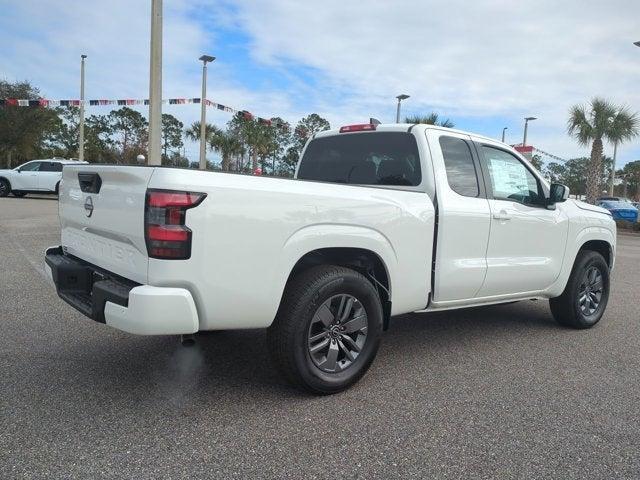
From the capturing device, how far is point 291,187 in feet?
10.2

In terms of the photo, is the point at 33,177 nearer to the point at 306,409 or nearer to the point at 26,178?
the point at 26,178

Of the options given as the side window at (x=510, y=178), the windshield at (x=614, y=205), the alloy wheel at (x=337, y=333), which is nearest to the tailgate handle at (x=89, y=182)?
the alloy wheel at (x=337, y=333)

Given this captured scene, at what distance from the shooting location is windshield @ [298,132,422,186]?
4.24 m

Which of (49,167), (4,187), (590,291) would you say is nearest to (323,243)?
(590,291)

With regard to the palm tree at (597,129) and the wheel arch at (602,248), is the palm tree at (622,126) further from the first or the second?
the wheel arch at (602,248)

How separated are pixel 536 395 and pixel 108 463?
2.67m

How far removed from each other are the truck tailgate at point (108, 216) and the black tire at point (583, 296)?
4.25 meters

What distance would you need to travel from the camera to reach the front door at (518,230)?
4422 millimetres

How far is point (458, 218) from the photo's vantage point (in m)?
4.04

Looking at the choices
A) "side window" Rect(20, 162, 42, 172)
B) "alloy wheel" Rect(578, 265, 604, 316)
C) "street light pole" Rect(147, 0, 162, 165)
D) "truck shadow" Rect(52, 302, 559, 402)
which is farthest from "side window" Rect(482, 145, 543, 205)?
"side window" Rect(20, 162, 42, 172)

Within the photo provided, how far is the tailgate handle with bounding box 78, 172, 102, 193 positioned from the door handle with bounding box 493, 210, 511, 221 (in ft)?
9.79

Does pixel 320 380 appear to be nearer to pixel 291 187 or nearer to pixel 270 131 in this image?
pixel 291 187

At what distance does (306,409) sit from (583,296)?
363 centimetres

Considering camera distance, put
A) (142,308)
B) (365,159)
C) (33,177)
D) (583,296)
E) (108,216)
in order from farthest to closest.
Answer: (33,177) → (583,296) → (365,159) → (108,216) → (142,308)
